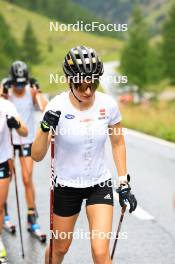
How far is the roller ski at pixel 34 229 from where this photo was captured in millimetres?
7670

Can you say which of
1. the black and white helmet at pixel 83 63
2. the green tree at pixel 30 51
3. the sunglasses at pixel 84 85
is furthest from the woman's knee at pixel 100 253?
the green tree at pixel 30 51

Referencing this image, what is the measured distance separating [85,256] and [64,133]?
2.46 m

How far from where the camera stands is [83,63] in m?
5.02

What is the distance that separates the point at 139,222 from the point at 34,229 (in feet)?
4.87

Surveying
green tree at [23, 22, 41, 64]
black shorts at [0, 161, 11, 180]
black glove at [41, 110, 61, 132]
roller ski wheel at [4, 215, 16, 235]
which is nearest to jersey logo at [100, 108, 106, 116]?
black glove at [41, 110, 61, 132]

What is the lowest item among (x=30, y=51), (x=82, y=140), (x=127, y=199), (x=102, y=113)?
(x=127, y=199)

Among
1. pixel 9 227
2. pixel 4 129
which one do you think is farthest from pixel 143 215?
pixel 4 129

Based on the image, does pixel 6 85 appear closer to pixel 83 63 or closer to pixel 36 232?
pixel 36 232

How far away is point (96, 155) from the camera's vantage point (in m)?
5.18

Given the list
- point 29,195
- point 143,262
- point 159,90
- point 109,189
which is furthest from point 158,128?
point 159,90

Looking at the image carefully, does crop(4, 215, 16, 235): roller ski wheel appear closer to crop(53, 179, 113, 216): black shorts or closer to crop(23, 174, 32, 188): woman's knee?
crop(23, 174, 32, 188): woman's knee

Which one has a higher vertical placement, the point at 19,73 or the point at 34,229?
the point at 19,73

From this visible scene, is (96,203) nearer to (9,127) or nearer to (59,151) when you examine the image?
(59,151)

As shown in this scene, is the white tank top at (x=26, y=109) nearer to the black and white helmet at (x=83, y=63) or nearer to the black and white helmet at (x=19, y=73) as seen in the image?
the black and white helmet at (x=19, y=73)
